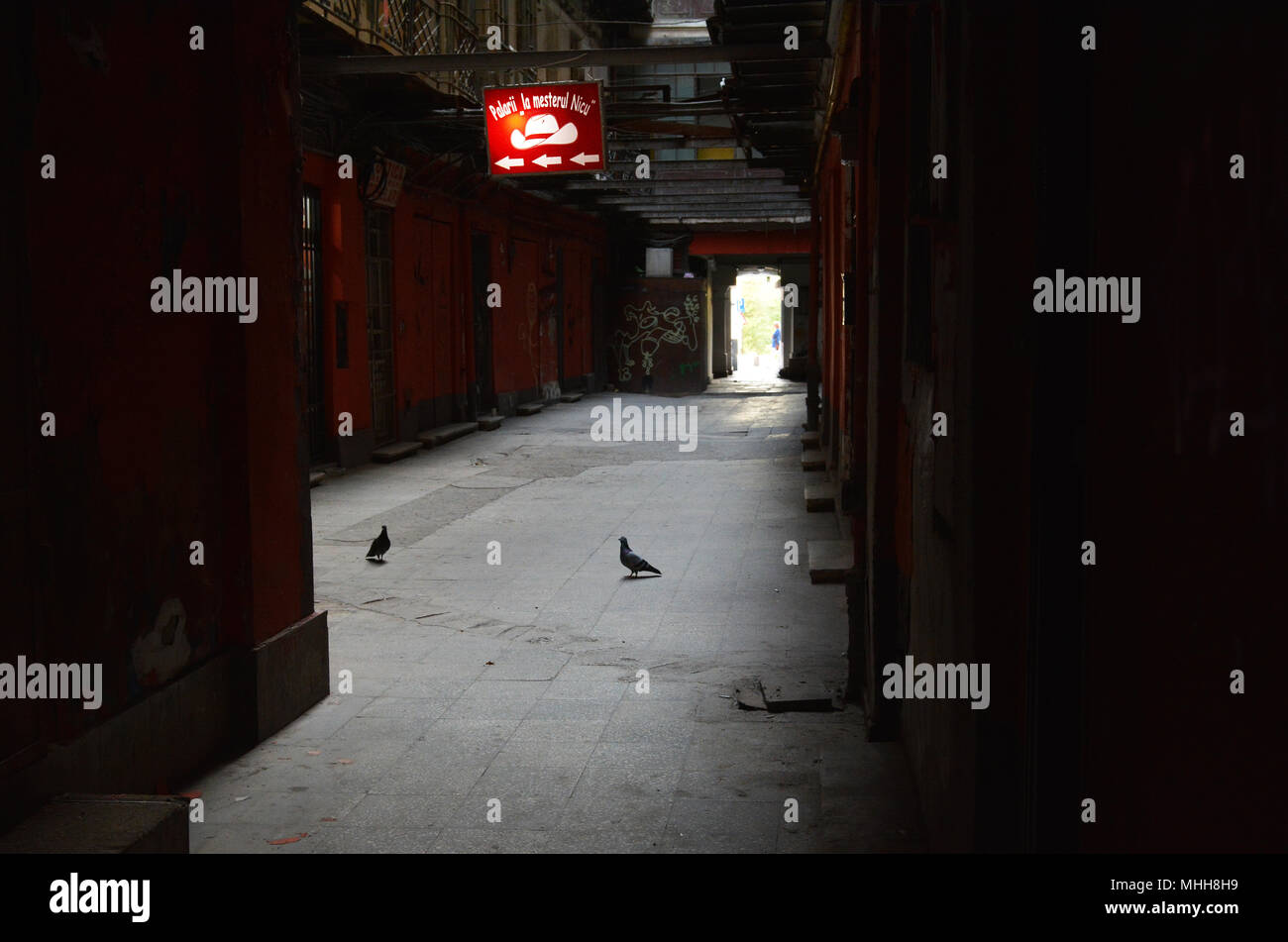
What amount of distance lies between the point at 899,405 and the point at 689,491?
27.6ft

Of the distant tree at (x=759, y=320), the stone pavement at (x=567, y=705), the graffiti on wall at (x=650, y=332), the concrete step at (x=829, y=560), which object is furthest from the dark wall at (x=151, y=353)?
the distant tree at (x=759, y=320)

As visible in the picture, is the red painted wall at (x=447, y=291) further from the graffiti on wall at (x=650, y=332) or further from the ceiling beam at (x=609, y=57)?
the ceiling beam at (x=609, y=57)

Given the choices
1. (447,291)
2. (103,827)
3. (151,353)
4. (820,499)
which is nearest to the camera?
(103,827)

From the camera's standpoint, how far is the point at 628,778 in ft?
16.8

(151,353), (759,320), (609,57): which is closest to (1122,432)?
(151,353)

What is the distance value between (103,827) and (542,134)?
1038cm

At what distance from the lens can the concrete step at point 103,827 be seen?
12.1 feet

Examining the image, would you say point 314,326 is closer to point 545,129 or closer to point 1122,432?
point 545,129

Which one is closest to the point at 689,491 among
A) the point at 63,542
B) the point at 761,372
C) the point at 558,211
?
the point at 63,542

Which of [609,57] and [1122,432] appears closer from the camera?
[1122,432]

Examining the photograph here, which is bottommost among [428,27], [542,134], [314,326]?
[314,326]

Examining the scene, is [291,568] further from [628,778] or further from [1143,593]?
[1143,593]

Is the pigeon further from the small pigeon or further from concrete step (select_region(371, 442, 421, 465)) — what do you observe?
concrete step (select_region(371, 442, 421, 465))

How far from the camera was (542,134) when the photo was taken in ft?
42.9
